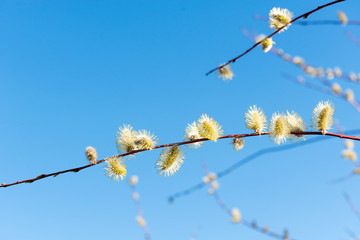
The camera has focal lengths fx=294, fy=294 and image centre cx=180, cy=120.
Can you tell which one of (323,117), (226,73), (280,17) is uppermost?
(226,73)

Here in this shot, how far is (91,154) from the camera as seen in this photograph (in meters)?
1.24

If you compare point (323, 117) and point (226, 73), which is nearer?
point (323, 117)

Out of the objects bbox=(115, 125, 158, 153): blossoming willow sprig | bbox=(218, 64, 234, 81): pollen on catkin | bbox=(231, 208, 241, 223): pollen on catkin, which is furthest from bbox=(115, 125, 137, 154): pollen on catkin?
bbox=(231, 208, 241, 223): pollen on catkin

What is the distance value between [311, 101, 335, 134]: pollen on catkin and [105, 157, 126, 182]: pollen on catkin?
2.90 feet

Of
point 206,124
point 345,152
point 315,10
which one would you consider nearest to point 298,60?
point 345,152

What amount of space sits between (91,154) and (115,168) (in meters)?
0.12

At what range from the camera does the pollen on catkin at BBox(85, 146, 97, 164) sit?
1235 mm

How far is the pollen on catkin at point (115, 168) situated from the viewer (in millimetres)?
1259

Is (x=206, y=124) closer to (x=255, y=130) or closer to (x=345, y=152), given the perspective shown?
(x=255, y=130)

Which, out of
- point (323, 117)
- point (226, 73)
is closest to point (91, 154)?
point (323, 117)

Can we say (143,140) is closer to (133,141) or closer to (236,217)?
(133,141)

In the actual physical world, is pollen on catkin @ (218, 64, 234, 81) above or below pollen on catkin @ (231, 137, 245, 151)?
above

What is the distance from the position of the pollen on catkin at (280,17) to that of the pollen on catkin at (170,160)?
101 cm

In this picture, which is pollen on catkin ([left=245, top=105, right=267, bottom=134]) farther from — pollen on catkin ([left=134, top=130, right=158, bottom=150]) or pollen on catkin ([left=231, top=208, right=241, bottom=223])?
pollen on catkin ([left=231, top=208, right=241, bottom=223])
